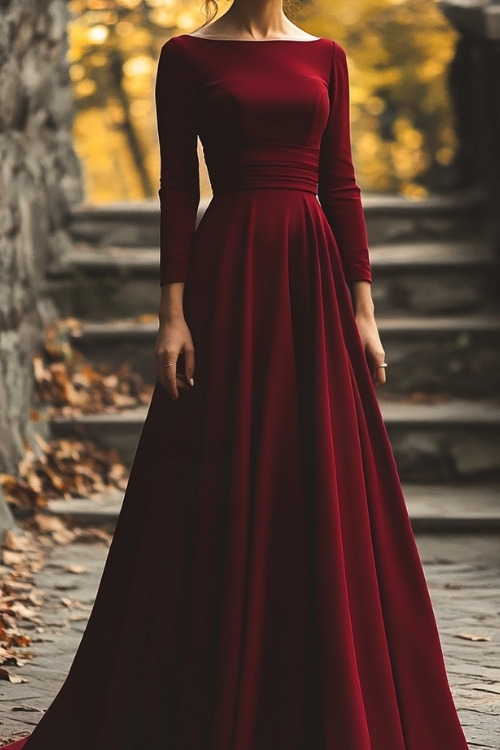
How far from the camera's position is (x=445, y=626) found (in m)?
3.90

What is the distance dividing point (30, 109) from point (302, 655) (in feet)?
13.9

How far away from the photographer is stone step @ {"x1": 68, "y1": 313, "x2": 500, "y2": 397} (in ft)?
20.1

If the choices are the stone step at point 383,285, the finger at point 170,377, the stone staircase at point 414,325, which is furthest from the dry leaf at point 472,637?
the stone step at point 383,285

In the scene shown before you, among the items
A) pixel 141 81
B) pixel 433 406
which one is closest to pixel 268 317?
pixel 433 406

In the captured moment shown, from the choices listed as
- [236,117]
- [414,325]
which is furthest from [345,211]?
[414,325]

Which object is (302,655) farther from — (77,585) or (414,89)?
(414,89)

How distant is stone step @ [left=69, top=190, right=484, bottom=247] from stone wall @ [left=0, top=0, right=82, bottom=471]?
7.0 inches

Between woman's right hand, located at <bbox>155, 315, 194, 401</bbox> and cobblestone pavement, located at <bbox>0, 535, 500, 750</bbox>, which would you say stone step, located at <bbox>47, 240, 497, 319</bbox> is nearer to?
cobblestone pavement, located at <bbox>0, 535, 500, 750</bbox>

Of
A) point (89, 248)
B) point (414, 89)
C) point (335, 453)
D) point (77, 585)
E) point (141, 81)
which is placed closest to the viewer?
point (335, 453)

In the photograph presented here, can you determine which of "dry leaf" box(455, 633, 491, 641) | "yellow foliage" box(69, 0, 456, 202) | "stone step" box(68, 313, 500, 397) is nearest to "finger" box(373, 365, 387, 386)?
"dry leaf" box(455, 633, 491, 641)

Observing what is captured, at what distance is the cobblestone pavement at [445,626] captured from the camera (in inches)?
124

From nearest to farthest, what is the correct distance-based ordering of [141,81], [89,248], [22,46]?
[22,46] → [89,248] → [141,81]

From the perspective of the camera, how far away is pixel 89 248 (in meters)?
7.00

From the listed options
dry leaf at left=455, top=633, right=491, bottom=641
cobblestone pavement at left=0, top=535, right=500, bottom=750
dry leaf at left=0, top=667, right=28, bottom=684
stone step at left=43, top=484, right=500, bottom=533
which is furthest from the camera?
stone step at left=43, top=484, right=500, bottom=533
